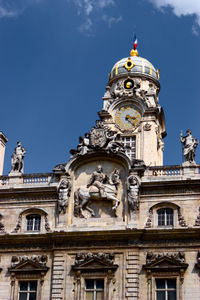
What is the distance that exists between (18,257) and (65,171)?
6299mm

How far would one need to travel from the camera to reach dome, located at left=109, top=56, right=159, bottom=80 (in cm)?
5769

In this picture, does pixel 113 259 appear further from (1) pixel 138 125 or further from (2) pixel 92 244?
(1) pixel 138 125

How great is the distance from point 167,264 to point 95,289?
4.57 m

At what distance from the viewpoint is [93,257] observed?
4416 cm

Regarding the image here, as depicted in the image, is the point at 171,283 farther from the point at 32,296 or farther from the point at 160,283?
the point at 32,296

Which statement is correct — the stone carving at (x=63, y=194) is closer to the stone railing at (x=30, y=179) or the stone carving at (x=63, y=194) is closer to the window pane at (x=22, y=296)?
the stone railing at (x=30, y=179)

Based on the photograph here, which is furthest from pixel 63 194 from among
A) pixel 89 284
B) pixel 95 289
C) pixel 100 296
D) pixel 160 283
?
pixel 160 283

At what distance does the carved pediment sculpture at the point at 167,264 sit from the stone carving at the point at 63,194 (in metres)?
6.57

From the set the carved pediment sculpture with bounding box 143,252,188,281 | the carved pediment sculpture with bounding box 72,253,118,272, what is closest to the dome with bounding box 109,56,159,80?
the carved pediment sculpture with bounding box 72,253,118,272

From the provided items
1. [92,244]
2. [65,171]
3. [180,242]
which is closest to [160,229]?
[180,242]

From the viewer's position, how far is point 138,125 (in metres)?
54.6

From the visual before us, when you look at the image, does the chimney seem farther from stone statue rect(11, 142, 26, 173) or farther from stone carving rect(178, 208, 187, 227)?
stone carving rect(178, 208, 187, 227)

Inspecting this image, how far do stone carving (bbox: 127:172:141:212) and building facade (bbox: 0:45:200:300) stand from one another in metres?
0.06

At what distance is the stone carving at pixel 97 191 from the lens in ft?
152
